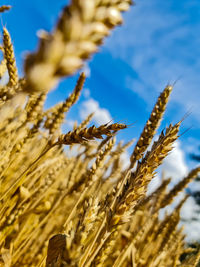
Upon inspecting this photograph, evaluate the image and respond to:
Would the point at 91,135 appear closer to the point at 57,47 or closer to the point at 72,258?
the point at 72,258

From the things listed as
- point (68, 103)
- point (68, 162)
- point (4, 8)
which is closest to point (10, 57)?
point (4, 8)

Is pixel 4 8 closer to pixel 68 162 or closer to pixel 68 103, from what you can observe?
pixel 68 103

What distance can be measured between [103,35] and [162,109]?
86 cm

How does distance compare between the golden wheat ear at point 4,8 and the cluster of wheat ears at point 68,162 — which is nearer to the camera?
the cluster of wheat ears at point 68,162

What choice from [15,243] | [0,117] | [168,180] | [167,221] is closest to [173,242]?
[167,221]

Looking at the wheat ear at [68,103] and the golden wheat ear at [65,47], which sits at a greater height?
the wheat ear at [68,103]

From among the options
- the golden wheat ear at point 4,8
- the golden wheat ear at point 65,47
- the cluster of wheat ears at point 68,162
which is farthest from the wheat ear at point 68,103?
the golden wheat ear at point 65,47

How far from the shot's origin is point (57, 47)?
0.75 ft

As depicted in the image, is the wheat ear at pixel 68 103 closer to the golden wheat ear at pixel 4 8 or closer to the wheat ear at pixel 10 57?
the wheat ear at pixel 10 57

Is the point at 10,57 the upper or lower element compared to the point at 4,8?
lower

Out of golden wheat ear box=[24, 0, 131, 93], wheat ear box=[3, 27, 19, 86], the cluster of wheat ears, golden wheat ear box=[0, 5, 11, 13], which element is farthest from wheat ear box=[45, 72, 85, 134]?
golden wheat ear box=[24, 0, 131, 93]

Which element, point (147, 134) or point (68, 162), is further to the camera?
point (68, 162)

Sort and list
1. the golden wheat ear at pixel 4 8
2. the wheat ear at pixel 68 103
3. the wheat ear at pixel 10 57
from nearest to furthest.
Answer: the golden wheat ear at pixel 4 8 → the wheat ear at pixel 10 57 → the wheat ear at pixel 68 103

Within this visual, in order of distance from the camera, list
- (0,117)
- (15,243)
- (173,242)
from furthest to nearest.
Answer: (173,242) < (15,243) < (0,117)
